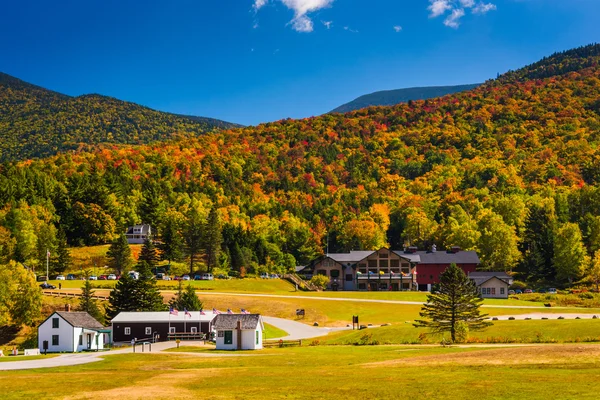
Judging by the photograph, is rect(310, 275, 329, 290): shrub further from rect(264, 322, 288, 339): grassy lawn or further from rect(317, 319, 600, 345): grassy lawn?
rect(317, 319, 600, 345): grassy lawn

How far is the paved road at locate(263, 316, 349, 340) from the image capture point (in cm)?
7831

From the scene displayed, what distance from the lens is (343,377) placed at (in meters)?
36.8

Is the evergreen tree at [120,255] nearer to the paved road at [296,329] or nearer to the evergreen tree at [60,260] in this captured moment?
the evergreen tree at [60,260]

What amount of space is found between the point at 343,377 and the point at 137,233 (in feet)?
447

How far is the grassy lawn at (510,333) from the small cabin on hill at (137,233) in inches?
3893

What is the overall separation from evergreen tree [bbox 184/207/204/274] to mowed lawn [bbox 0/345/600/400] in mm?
88992

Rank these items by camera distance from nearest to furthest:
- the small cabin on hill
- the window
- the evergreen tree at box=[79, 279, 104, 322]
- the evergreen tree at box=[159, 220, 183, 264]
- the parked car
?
the window < the evergreen tree at box=[79, 279, 104, 322] < the parked car < the evergreen tree at box=[159, 220, 183, 264] < the small cabin on hill

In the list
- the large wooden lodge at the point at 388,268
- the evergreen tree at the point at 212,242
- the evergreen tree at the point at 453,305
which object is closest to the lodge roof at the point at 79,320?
the evergreen tree at the point at 453,305

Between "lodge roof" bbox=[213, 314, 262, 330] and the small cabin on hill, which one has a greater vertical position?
the small cabin on hill

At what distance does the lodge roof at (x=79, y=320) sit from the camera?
3000 inches

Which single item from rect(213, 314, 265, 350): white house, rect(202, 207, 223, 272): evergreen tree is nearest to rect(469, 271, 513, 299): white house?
rect(202, 207, 223, 272): evergreen tree

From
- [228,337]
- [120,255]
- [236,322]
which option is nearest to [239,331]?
[236,322]

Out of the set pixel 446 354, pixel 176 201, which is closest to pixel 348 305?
pixel 446 354

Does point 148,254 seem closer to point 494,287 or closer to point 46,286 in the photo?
point 46,286
